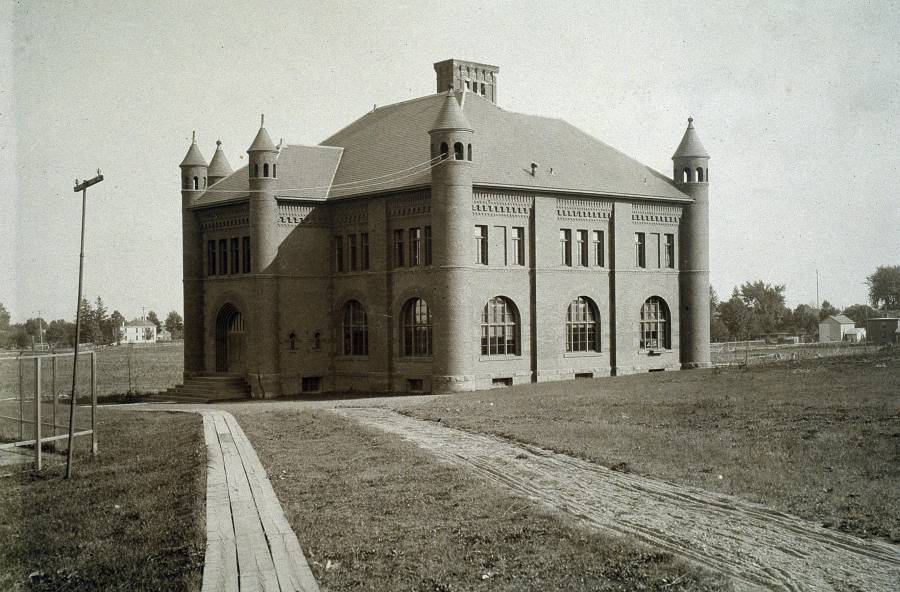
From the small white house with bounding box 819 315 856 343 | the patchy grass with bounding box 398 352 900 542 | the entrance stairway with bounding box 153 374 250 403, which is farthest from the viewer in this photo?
the small white house with bounding box 819 315 856 343

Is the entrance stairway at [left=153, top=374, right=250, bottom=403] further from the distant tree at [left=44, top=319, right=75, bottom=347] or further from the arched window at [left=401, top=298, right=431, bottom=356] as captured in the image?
the distant tree at [left=44, top=319, right=75, bottom=347]

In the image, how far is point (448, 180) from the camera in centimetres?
3478

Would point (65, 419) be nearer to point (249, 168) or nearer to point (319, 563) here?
point (249, 168)

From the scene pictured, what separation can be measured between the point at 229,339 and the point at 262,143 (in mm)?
10690

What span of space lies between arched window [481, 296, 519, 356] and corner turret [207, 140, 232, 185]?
59.6 feet

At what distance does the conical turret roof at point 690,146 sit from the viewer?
43719 millimetres

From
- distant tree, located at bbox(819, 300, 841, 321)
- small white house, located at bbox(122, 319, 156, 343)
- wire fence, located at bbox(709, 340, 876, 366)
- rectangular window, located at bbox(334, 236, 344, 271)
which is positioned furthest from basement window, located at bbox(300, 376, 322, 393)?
small white house, located at bbox(122, 319, 156, 343)

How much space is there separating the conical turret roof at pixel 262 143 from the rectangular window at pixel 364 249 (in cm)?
588

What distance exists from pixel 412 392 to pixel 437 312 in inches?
158

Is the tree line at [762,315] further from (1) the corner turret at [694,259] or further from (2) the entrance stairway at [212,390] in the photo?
(2) the entrance stairway at [212,390]

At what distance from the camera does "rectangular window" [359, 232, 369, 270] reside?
128 feet

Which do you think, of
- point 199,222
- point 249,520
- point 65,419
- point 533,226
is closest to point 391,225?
point 533,226

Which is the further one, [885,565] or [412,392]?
[412,392]

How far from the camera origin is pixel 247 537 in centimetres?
1098
